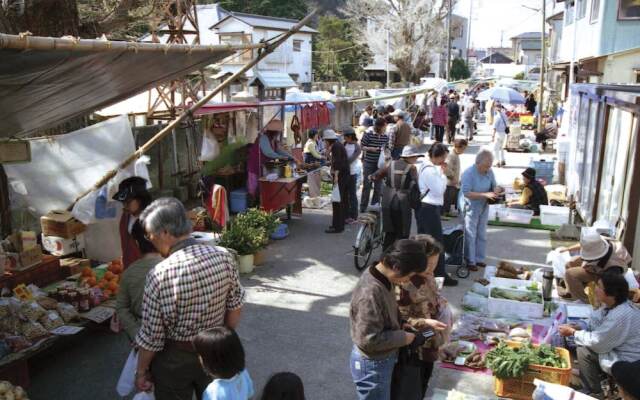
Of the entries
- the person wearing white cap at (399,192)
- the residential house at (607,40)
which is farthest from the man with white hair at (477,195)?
the residential house at (607,40)

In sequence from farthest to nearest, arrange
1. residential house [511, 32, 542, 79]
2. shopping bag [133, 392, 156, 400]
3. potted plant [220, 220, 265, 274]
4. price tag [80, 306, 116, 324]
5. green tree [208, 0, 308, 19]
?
residential house [511, 32, 542, 79], green tree [208, 0, 308, 19], potted plant [220, 220, 265, 274], price tag [80, 306, 116, 324], shopping bag [133, 392, 156, 400]

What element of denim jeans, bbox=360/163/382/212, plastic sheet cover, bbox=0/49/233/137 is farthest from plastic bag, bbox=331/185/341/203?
plastic sheet cover, bbox=0/49/233/137

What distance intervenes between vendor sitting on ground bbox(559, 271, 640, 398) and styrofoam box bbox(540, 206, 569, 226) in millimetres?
6193

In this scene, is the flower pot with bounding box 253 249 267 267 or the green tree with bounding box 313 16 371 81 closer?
the flower pot with bounding box 253 249 267 267

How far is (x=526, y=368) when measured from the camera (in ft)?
15.4

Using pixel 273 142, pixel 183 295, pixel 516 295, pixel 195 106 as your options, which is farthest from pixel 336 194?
pixel 183 295

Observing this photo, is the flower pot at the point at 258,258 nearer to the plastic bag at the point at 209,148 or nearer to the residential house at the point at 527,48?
the plastic bag at the point at 209,148

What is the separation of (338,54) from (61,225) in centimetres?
4084

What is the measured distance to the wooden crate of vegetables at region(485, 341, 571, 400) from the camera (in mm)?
4641

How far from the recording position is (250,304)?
6984mm

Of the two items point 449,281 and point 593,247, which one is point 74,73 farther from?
point 449,281

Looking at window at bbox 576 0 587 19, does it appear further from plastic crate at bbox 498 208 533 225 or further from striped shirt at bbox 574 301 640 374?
striped shirt at bbox 574 301 640 374

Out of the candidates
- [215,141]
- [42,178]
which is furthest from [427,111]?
[42,178]

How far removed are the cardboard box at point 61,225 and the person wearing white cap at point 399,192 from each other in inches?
161
